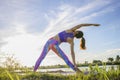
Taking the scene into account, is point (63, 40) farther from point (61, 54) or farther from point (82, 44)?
point (82, 44)

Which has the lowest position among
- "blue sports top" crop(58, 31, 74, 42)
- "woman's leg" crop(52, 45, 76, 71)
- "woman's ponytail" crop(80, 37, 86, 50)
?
"woman's leg" crop(52, 45, 76, 71)

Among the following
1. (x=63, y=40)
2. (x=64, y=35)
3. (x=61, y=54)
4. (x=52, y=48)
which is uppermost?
(x=64, y=35)

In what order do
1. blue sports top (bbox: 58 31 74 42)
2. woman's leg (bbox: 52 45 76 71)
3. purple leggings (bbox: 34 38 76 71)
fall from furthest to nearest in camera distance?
1. blue sports top (bbox: 58 31 74 42)
2. purple leggings (bbox: 34 38 76 71)
3. woman's leg (bbox: 52 45 76 71)

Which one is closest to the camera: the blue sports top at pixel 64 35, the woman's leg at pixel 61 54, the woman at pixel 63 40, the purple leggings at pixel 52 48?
the woman's leg at pixel 61 54

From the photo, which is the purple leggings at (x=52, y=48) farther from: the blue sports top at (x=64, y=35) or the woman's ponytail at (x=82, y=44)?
the woman's ponytail at (x=82, y=44)

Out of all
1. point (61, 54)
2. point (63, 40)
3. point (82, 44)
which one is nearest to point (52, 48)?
point (63, 40)

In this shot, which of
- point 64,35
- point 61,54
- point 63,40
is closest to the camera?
point 61,54

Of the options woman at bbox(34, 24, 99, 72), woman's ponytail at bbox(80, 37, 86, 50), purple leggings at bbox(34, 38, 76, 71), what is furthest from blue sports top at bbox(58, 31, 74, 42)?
woman's ponytail at bbox(80, 37, 86, 50)

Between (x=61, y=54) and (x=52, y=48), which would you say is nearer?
Answer: (x=61, y=54)

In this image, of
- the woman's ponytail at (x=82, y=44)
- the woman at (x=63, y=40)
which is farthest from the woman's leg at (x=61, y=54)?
the woman's ponytail at (x=82, y=44)

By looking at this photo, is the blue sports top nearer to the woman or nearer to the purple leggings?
the woman

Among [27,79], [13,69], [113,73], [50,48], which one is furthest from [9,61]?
[113,73]

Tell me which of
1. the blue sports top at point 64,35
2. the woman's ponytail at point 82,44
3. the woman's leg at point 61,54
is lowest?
the woman's leg at point 61,54

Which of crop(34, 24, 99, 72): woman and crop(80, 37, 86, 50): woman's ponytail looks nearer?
crop(34, 24, 99, 72): woman
